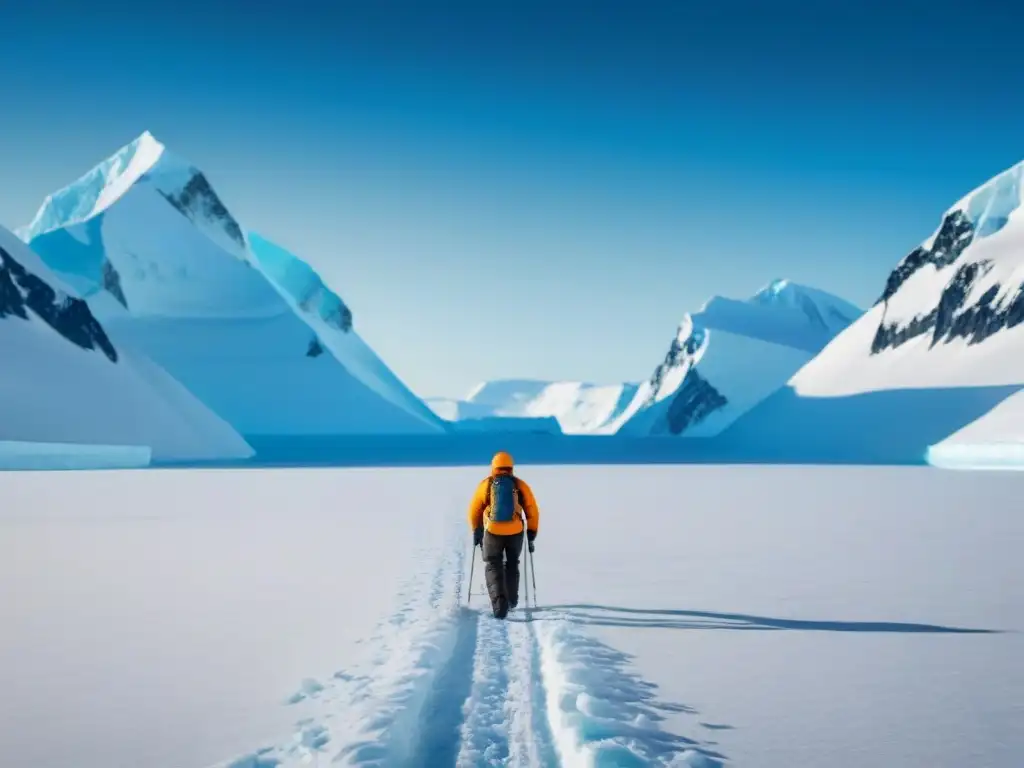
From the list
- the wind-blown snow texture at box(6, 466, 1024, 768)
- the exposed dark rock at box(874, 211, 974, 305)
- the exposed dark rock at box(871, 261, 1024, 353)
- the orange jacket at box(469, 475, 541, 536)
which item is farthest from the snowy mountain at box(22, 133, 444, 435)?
the orange jacket at box(469, 475, 541, 536)

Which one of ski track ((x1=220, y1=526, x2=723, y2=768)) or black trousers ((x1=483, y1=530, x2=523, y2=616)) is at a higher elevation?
black trousers ((x1=483, y1=530, x2=523, y2=616))

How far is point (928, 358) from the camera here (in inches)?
3656

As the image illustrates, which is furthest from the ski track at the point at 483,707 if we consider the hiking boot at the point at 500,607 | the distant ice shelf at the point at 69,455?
the distant ice shelf at the point at 69,455

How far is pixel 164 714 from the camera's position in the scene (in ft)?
19.8

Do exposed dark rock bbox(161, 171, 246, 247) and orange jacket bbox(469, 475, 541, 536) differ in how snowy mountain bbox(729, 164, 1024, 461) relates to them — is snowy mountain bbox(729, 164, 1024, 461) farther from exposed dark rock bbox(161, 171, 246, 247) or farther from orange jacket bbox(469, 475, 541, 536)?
exposed dark rock bbox(161, 171, 246, 247)

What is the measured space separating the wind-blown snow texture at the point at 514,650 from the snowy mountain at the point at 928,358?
2004 inches

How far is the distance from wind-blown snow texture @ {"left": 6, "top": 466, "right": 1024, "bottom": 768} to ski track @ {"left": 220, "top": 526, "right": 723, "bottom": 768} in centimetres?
→ 2

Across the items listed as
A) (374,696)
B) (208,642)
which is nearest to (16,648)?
(208,642)

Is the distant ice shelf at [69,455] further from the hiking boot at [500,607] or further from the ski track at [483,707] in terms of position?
the ski track at [483,707]

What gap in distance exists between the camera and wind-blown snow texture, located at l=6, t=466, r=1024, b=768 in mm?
5402

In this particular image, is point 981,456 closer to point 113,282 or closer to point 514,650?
point 514,650

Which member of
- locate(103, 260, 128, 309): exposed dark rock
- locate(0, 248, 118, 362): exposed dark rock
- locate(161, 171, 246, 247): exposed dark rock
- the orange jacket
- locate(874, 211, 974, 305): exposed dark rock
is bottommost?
the orange jacket

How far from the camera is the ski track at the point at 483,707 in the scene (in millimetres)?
5129

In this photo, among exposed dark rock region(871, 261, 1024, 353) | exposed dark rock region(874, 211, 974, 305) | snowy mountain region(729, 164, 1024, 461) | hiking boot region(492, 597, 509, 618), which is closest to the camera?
hiking boot region(492, 597, 509, 618)
